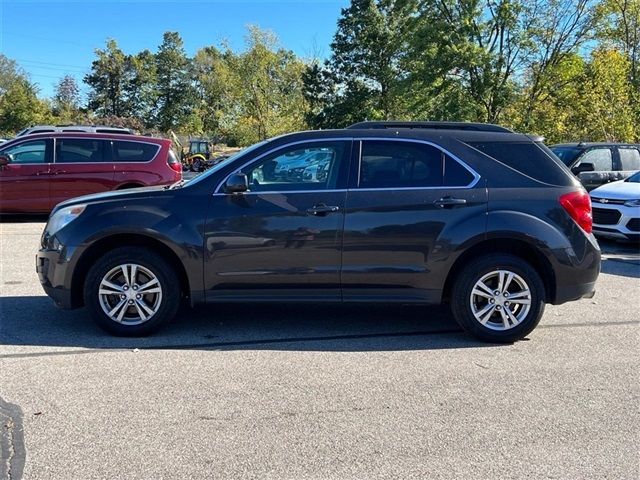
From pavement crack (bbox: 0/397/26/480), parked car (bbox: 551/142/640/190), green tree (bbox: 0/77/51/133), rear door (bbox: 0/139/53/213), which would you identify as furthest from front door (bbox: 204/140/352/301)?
green tree (bbox: 0/77/51/133)

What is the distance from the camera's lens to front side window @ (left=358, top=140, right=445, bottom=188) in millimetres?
5039

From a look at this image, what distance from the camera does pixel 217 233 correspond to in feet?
16.1

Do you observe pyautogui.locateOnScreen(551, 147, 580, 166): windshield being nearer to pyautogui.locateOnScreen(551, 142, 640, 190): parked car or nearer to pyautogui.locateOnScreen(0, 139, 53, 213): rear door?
pyautogui.locateOnScreen(551, 142, 640, 190): parked car

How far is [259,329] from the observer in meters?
5.32

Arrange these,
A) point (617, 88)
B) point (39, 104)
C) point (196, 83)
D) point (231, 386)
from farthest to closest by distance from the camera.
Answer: point (196, 83) < point (39, 104) < point (617, 88) < point (231, 386)

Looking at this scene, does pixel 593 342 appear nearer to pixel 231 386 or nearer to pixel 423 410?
pixel 423 410

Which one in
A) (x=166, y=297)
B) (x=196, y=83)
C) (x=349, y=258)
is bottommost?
(x=166, y=297)

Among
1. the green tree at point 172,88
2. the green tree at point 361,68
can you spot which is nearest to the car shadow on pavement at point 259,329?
the green tree at point 361,68

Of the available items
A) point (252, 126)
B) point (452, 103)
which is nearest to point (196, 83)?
point (252, 126)

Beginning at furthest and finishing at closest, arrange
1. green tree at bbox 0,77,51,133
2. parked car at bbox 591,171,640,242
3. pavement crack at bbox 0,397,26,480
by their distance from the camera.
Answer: green tree at bbox 0,77,51,133 → parked car at bbox 591,171,640,242 → pavement crack at bbox 0,397,26,480

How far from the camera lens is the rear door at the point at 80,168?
11984 millimetres

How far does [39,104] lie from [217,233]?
55.0 metres

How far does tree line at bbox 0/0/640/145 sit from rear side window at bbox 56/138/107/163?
1581cm

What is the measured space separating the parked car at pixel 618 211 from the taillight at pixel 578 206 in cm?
587
